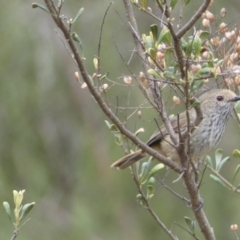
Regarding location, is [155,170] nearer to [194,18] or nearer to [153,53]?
[153,53]

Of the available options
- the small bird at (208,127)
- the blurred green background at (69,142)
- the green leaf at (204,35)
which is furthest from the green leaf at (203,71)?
the blurred green background at (69,142)

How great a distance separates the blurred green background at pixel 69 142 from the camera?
7684 mm

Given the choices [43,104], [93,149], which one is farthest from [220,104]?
[43,104]

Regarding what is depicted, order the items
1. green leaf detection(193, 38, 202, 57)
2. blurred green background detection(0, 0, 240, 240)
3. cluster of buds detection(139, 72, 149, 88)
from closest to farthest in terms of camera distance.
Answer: green leaf detection(193, 38, 202, 57) < cluster of buds detection(139, 72, 149, 88) < blurred green background detection(0, 0, 240, 240)

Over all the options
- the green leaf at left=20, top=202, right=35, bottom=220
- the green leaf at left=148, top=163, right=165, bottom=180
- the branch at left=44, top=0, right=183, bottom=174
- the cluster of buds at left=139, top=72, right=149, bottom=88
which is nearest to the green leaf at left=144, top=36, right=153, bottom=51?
the cluster of buds at left=139, top=72, right=149, bottom=88

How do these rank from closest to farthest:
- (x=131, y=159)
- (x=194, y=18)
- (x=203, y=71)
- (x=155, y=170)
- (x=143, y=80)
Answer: (x=194, y=18)
(x=203, y=71)
(x=143, y=80)
(x=155, y=170)
(x=131, y=159)

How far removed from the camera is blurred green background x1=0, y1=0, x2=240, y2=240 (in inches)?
303

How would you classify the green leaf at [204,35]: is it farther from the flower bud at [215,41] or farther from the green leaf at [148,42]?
the flower bud at [215,41]

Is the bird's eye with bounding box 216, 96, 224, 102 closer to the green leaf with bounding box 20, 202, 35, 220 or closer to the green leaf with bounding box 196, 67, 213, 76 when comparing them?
the green leaf with bounding box 196, 67, 213, 76

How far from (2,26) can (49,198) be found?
86.4 inches

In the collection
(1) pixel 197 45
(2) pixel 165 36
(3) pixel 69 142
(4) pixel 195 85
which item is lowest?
(4) pixel 195 85

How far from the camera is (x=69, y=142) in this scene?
8.49 meters

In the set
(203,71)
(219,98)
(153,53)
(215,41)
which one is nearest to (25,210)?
(153,53)

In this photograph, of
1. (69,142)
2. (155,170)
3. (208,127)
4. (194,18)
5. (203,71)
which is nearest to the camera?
(194,18)
